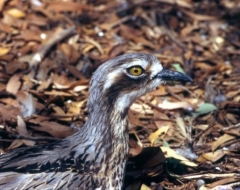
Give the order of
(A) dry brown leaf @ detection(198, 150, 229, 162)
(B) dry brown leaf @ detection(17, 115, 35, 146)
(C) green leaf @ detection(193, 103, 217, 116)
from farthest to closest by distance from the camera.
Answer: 1. (C) green leaf @ detection(193, 103, 217, 116)
2. (A) dry brown leaf @ detection(198, 150, 229, 162)
3. (B) dry brown leaf @ detection(17, 115, 35, 146)

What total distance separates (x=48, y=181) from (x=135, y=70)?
83 centimetres

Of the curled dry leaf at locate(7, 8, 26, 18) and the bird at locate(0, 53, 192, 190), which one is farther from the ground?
the curled dry leaf at locate(7, 8, 26, 18)

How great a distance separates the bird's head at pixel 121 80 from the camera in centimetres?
428

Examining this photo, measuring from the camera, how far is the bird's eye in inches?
170

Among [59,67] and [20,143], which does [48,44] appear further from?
[20,143]

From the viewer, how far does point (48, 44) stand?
6.15 metres

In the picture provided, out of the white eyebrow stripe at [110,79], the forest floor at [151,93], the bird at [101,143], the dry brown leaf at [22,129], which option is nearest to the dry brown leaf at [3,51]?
the forest floor at [151,93]

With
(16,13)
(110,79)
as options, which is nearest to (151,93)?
(16,13)

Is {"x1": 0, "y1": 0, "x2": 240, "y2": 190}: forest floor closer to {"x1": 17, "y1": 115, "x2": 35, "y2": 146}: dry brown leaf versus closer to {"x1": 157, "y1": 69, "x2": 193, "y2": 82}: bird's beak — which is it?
{"x1": 17, "y1": 115, "x2": 35, "y2": 146}: dry brown leaf

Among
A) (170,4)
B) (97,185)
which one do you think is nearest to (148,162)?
(97,185)

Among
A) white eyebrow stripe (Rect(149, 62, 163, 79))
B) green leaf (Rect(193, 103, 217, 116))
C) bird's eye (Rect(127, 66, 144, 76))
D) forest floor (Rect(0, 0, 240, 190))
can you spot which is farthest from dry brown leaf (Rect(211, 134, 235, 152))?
bird's eye (Rect(127, 66, 144, 76))

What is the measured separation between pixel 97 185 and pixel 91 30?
2.57 metres

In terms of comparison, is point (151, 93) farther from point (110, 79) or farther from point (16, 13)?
point (110, 79)

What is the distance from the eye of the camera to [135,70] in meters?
4.34
